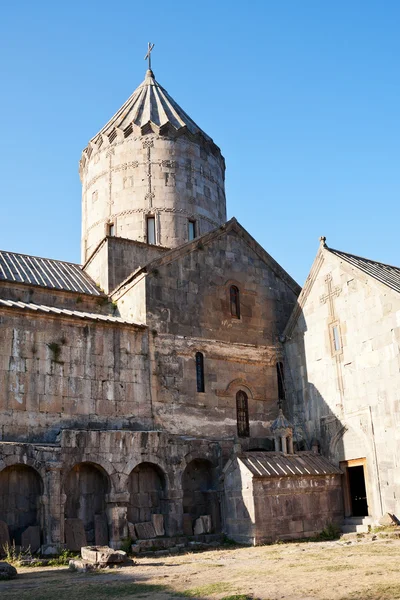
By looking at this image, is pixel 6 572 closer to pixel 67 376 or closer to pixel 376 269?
pixel 67 376

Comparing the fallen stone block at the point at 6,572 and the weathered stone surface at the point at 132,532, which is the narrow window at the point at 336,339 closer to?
the weathered stone surface at the point at 132,532

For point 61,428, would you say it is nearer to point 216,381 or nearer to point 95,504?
point 95,504

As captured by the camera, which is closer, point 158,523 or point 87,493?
point 87,493

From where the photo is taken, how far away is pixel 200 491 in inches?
666

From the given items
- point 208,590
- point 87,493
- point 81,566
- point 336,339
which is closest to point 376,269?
point 336,339

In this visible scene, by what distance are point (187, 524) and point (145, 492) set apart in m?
1.33

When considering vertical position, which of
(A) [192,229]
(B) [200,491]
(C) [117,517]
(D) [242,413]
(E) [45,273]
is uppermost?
(A) [192,229]

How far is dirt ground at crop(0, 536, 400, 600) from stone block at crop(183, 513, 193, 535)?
2.26m

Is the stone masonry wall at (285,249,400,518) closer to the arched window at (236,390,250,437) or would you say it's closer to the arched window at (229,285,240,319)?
the arched window at (236,390,250,437)

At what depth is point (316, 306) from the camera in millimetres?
19000

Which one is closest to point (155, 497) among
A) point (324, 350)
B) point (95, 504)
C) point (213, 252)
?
point (95, 504)

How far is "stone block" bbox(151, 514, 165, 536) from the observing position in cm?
1545

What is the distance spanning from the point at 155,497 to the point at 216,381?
3799mm

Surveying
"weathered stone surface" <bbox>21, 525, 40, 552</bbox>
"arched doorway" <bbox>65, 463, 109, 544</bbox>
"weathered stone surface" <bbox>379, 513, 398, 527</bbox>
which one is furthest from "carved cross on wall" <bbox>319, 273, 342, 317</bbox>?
"weathered stone surface" <bbox>21, 525, 40, 552</bbox>
